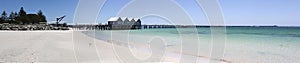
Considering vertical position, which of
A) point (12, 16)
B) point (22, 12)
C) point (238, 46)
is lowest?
point (238, 46)

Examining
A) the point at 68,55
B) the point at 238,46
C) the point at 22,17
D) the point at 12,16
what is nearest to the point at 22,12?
the point at 22,17

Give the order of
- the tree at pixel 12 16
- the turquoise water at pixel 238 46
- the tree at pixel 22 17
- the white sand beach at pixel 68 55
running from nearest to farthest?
the white sand beach at pixel 68 55, the turquoise water at pixel 238 46, the tree at pixel 22 17, the tree at pixel 12 16

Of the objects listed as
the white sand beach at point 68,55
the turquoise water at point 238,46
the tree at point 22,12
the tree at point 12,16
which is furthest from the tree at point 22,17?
the white sand beach at point 68,55

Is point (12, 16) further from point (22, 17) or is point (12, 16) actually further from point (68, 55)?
point (68, 55)

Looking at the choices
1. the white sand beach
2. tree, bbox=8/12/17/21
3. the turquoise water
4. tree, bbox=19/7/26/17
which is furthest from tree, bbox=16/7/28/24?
the white sand beach

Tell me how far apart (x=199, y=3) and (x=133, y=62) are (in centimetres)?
238

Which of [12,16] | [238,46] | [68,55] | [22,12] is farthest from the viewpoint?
[12,16]

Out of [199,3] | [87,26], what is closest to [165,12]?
[199,3]

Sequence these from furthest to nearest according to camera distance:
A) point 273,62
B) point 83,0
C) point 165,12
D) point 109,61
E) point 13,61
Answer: point 165,12 < point 273,62 < point 83,0 < point 109,61 < point 13,61

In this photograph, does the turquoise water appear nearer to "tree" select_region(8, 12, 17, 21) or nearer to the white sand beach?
the white sand beach

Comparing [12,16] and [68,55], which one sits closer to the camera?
[68,55]

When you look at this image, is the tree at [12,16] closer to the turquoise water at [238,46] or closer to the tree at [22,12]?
the tree at [22,12]

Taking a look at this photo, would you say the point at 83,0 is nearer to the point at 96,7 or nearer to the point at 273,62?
the point at 96,7

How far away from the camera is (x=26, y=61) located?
662 centimetres
